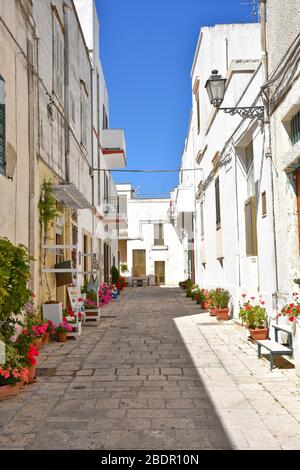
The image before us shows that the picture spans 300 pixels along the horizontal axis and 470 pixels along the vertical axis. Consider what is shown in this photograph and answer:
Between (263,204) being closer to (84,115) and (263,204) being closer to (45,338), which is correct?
(45,338)

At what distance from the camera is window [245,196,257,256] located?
10516 mm

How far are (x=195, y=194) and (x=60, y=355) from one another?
1367cm

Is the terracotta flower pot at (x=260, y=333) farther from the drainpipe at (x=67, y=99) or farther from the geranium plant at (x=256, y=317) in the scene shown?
the drainpipe at (x=67, y=99)

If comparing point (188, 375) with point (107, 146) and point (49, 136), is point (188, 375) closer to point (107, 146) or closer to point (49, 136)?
point (49, 136)

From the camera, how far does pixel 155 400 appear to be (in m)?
5.29

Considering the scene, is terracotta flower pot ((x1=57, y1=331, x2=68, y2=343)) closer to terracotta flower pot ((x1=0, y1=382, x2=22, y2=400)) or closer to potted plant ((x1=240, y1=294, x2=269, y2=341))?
potted plant ((x1=240, y1=294, x2=269, y2=341))

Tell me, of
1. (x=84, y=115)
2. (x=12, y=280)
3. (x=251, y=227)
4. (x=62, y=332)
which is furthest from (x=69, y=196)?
(x=84, y=115)

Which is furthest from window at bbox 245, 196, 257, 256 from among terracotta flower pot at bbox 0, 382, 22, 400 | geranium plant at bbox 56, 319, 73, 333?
terracotta flower pot at bbox 0, 382, 22, 400

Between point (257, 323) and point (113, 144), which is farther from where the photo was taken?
point (113, 144)

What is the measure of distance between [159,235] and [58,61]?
2742 centimetres

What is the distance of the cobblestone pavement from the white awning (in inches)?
127

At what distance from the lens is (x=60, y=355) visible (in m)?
8.04

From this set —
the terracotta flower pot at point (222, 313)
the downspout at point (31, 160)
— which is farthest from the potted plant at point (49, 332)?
the terracotta flower pot at point (222, 313)

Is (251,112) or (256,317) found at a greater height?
(251,112)
